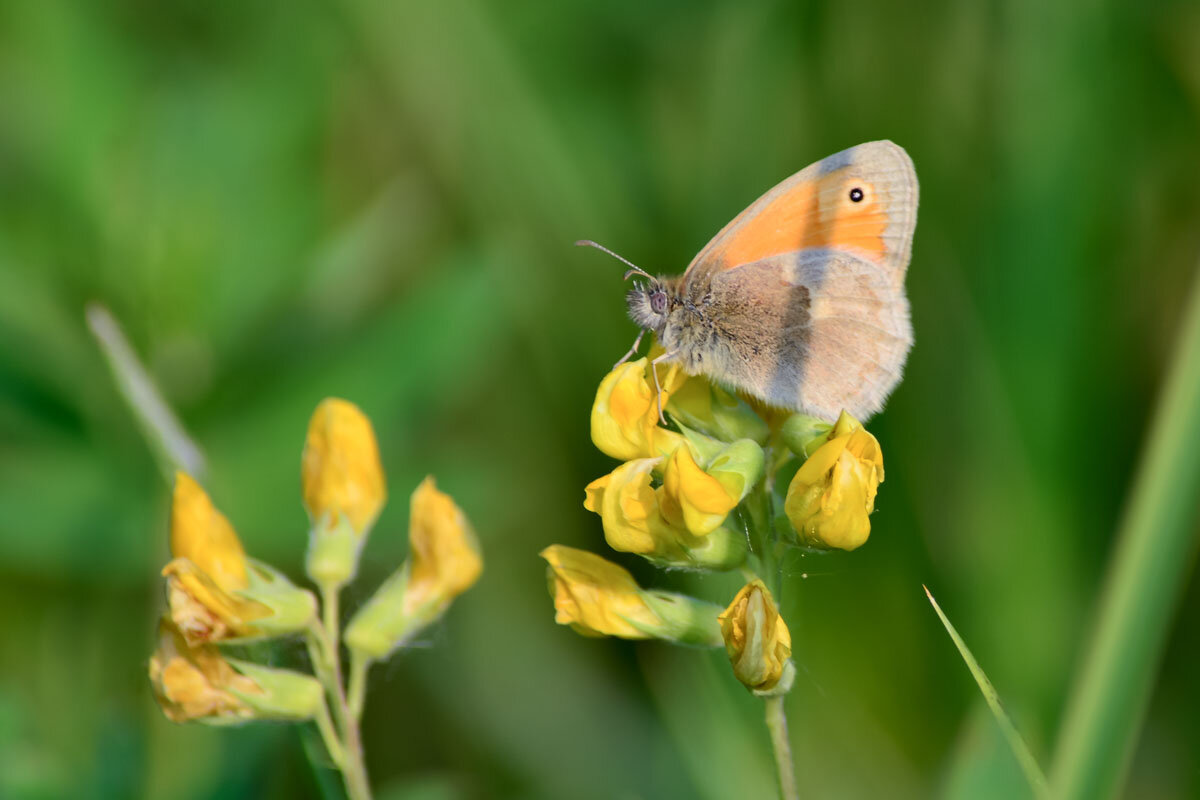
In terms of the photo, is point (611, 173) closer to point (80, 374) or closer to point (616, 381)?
point (80, 374)

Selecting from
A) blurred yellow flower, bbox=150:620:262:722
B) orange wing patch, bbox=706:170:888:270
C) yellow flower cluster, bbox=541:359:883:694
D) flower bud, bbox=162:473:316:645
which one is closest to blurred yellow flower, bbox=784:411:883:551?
yellow flower cluster, bbox=541:359:883:694

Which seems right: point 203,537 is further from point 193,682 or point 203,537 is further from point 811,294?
point 811,294

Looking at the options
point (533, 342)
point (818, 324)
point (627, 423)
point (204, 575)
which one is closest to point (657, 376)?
point (627, 423)

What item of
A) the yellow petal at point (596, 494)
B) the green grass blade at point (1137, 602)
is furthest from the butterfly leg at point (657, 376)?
the green grass blade at point (1137, 602)

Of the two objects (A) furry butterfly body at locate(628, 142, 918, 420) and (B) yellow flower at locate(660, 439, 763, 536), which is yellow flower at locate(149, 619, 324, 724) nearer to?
(B) yellow flower at locate(660, 439, 763, 536)

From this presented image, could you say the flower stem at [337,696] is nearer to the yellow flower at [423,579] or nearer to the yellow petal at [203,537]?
the yellow flower at [423,579]
